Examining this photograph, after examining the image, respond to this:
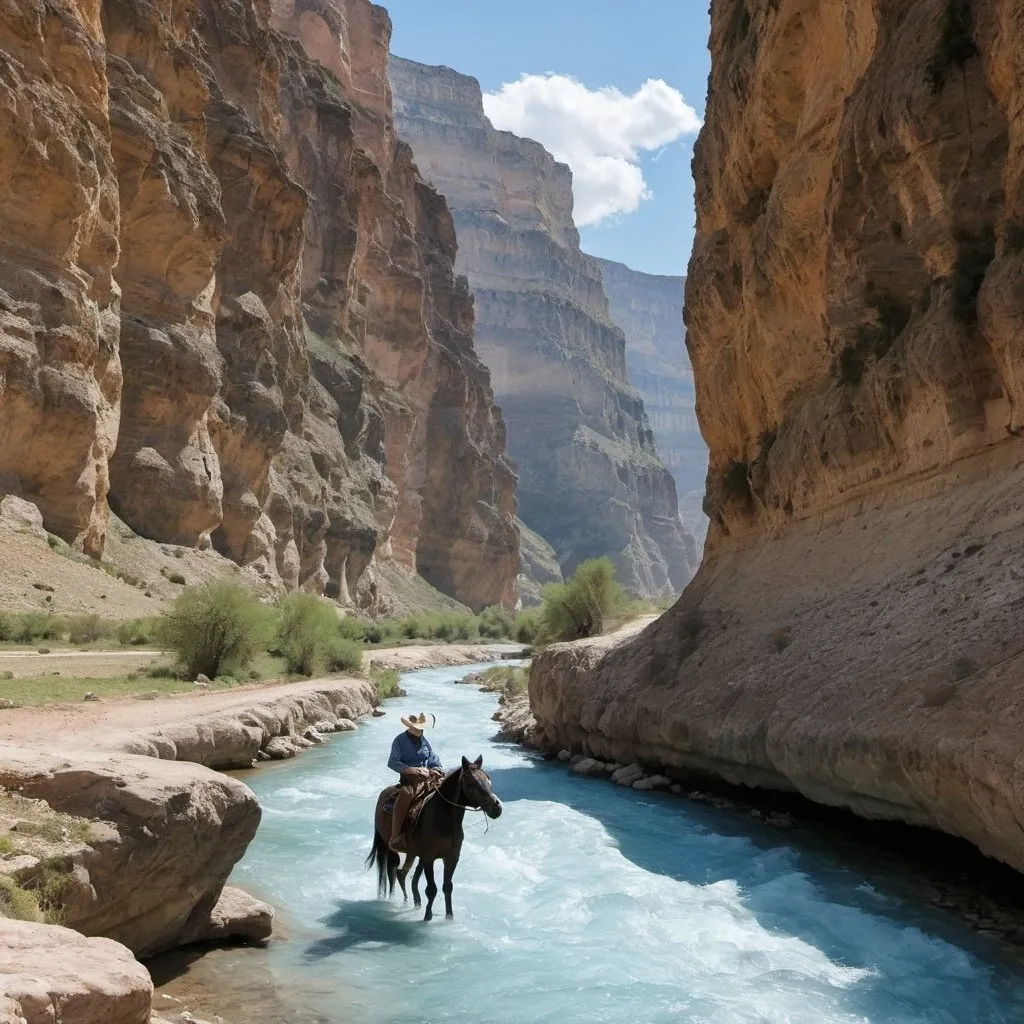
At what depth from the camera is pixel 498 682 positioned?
139ft

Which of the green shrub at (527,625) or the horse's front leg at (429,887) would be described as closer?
the horse's front leg at (429,887)

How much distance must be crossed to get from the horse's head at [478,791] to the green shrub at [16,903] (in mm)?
4121

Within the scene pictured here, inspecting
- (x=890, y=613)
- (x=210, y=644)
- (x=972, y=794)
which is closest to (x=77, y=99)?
(x=210, y=644)

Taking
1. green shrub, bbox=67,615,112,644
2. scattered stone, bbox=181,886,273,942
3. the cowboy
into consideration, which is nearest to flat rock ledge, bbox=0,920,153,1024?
scattered stone, bbox=181,886,273,942

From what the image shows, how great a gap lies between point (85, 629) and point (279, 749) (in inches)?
592

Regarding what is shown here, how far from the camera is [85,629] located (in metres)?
32.0

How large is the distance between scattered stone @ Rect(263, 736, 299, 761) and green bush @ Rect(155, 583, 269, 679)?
7526 millimetres

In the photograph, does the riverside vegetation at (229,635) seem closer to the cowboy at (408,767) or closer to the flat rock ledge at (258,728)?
the flat rock ledge at (258,728)

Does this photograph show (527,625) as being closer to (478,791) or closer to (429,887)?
(429,887)

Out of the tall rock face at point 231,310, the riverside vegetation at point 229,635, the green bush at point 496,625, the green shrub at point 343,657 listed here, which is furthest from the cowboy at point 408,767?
the green bush at point 496,625

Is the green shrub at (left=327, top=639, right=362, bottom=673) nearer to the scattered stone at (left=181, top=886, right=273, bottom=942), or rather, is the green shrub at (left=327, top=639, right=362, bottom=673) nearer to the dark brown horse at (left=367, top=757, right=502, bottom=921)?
the dark brown horse at (left=367, top=757, right=502, bottom=921)

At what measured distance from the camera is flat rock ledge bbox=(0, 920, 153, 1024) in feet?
13.9

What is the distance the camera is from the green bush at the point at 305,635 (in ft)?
112

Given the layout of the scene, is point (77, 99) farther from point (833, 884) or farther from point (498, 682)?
point (833, 884)
